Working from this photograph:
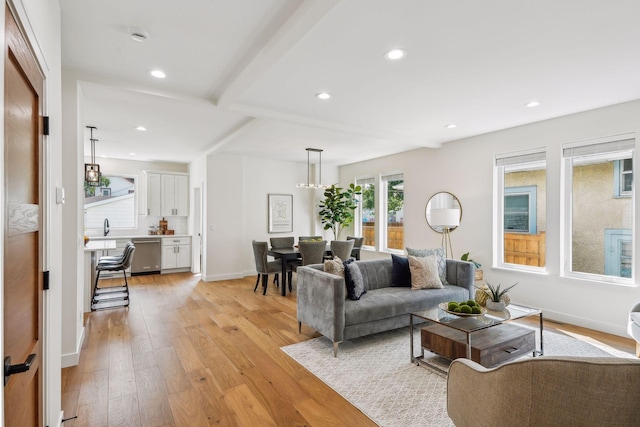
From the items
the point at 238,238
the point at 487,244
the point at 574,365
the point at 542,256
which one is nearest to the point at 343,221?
the point at 238,238

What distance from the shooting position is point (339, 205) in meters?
7.50

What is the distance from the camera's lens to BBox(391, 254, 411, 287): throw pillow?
4.03 m

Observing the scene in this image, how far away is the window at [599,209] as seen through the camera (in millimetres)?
3727

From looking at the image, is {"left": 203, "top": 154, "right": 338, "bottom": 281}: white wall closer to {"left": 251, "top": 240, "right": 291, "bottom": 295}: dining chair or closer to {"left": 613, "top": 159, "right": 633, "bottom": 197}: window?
{"left": 251, "top": 240, "right": 291, "bottom": 295}: dining chair

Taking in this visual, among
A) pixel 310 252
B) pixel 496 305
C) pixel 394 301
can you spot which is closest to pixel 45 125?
pixel 394 301

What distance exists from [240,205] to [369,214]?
9.38 feet

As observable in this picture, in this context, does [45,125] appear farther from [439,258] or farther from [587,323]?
[587,323]

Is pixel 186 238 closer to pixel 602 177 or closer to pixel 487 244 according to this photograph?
pixel 487 244

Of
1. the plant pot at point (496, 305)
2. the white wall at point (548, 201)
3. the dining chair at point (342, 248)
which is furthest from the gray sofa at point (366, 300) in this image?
the dining chair at point (342, 248)

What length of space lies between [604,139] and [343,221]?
15.8 feet

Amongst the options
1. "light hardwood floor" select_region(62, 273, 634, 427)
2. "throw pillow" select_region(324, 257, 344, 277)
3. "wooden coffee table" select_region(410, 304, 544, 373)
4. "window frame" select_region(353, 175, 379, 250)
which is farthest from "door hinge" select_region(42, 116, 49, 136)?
"window frame" select_region(353, 175, 379, 250)

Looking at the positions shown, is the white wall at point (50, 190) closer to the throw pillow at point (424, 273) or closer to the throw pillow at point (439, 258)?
the throw pillow at point (424, 273)

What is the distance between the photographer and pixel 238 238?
689cm

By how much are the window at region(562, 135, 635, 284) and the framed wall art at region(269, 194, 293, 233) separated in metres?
5.21
